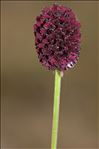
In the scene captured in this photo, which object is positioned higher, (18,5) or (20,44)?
(18,5)

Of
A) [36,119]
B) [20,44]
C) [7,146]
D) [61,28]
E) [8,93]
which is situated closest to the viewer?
[61,28]

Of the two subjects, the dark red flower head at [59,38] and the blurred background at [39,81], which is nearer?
the dark red flower head at [59,38]

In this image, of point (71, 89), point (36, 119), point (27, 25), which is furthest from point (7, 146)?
point (27, 25)

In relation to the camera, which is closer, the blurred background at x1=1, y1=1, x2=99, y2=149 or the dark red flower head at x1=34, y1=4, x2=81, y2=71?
the dark red flower head at x1=34, y1=4, x2=81, y2=71

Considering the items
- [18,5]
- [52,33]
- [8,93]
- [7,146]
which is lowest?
[7,146]

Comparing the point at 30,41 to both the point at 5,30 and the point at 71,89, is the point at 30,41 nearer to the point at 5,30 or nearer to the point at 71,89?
the point at 5,30

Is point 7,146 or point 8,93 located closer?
point 7,146

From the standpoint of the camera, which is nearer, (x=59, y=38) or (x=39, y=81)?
(x=59, y=38)

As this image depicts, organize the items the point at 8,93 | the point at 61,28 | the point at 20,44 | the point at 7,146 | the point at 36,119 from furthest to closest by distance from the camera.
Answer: the point at 20,44, the point at 8,93, the point at 36,119, the point at 7,146, the point at 61,28
